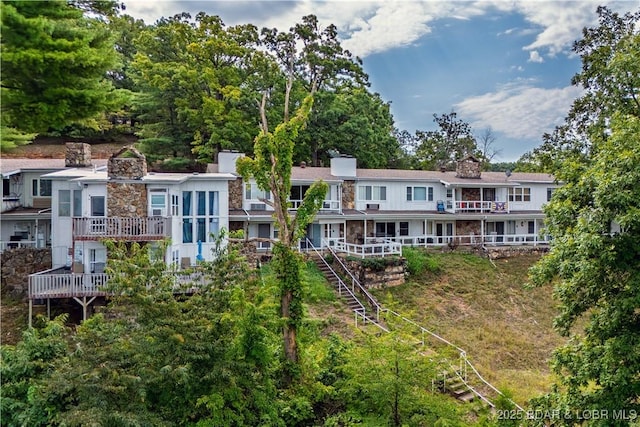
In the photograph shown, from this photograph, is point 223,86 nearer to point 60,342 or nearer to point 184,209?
point 184,209

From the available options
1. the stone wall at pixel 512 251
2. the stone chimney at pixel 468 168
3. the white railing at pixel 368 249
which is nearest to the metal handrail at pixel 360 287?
the white railing at pixel 368 249

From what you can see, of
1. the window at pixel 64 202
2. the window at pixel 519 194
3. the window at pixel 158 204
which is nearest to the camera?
the window at pixel 158 204

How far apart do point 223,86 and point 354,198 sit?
14.3m

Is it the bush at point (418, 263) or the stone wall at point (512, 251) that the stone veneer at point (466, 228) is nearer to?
the stone wall at point (512, 251)

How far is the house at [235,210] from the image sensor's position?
16.6 meters

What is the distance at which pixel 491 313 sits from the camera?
19.5 meters

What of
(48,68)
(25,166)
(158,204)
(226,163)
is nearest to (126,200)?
(158,204)

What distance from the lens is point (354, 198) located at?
26812 mm

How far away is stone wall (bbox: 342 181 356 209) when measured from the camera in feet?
87.0

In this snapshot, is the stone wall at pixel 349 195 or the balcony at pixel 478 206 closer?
the stone wall at pixel 349 195

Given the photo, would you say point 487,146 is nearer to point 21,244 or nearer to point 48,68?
point 21,244

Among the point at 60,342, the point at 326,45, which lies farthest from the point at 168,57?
the point at 60,342

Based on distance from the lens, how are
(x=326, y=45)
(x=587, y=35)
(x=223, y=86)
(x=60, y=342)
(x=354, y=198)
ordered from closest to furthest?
1. (x=60, y=342)
2. (x=587, y=35)
3. (x=354, y=198)
4. (x=223, y=86)
5. (x=326, y=45)

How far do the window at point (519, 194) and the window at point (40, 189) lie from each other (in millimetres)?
29510
